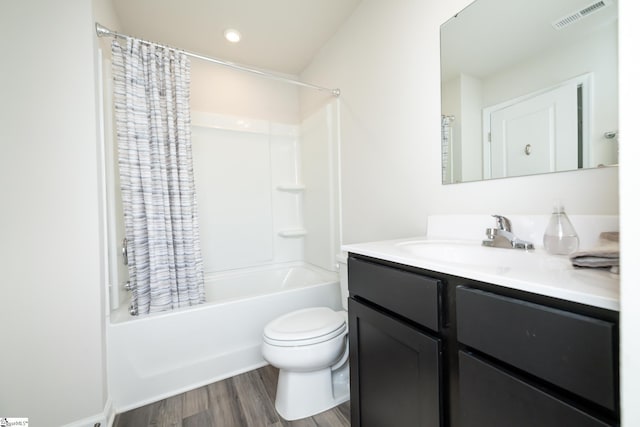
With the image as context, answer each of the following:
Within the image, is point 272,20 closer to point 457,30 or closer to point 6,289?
point 457,30

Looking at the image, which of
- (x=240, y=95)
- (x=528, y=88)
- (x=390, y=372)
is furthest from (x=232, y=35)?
(x=390, y=372)

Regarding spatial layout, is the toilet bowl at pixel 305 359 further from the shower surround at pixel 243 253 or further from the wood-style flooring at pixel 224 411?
the shower surround at pixel 243 253

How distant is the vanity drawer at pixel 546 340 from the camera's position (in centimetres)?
40

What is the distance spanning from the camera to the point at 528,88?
952 mm

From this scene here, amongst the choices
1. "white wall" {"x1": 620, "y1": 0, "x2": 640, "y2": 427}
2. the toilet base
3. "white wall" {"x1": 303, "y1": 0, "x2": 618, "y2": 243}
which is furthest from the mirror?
the toilet base

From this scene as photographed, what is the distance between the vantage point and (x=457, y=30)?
1145mm

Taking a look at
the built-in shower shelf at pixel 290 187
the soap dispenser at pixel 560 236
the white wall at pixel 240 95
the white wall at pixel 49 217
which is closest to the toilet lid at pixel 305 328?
the white wall at pixel 49 217

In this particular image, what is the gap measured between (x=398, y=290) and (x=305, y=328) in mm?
710

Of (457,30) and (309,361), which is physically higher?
(457,30)

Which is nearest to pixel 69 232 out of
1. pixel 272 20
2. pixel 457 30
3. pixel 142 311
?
pixel 142 311

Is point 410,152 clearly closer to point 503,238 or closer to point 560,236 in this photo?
point 503,238

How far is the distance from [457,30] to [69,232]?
200 centimetres

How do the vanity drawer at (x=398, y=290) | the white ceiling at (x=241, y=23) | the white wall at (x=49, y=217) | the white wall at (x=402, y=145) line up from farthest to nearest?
1. the white ceiling at (x=241, y=23)
2. the white wall at (x=49, y=217)
3. the white wall at (x=402, y=145)
4. the vanity drawer at (x=398, y=290)

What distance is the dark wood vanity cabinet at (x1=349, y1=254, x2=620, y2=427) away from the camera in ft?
1.38
